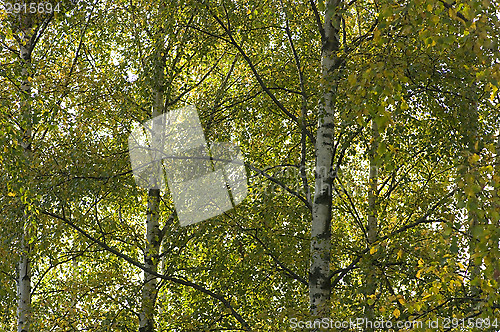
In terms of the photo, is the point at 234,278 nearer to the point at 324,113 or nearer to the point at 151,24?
the point at 324,113

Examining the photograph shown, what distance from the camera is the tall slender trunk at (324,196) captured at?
5.20 meters

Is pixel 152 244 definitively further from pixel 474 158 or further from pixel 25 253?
pixel 474 158

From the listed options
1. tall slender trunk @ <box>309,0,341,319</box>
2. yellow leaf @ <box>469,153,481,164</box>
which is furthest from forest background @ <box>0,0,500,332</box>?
yellow leaf @ <box>469,153,481,164</box>

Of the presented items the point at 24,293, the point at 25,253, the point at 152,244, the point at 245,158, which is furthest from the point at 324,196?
the point at 24,293

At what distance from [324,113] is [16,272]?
5.28m

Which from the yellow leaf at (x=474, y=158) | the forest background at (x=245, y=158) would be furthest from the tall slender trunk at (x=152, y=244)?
the yellow leaf at (x=474, y=158)

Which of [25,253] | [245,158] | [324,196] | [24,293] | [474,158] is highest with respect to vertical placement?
[245,158]

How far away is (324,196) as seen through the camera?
17.6 ft

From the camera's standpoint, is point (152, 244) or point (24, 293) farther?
point (24, 293)

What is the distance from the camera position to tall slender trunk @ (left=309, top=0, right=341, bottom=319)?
520 centimetres

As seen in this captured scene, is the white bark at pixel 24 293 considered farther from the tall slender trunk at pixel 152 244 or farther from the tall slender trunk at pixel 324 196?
the tall slender trunk at pixel 324 196

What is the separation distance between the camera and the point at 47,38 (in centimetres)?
805

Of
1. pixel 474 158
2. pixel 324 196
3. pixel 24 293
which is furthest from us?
pixel 24 293

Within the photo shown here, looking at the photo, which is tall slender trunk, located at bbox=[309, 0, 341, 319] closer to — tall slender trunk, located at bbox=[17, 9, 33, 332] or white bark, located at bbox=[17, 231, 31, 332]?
tall slender trunk, located at bbox=[17, 9, 33, 332]
